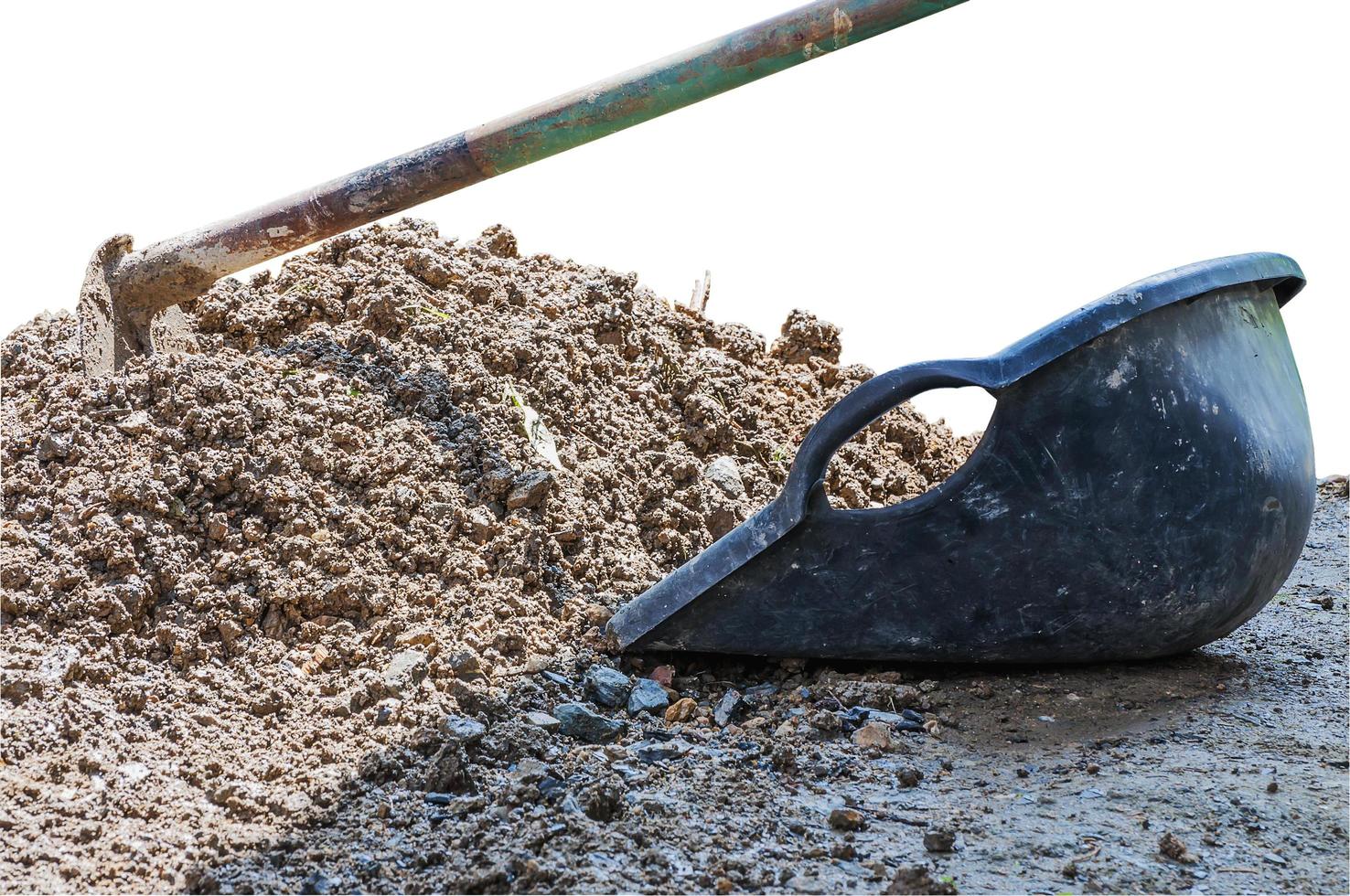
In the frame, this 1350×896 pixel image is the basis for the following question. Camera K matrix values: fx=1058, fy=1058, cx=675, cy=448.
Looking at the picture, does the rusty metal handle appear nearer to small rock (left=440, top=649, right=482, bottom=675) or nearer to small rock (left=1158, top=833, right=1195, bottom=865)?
small rock (left=440, top=649, right=482, bottom=675)

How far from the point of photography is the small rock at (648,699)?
2.54m

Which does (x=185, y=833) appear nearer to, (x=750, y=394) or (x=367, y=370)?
(x=367, y=370)

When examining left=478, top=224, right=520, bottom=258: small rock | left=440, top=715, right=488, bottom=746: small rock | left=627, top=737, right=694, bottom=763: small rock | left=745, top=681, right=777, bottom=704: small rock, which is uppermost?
left=478, top=224, right=520, bottom=258: small rock

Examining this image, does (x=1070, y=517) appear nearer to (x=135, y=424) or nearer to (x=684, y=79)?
(x=684, y=79)

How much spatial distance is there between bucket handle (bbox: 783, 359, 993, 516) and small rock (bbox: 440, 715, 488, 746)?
0.92 m

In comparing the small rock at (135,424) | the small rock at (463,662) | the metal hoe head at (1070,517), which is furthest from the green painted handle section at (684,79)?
the small rock at (463,662)

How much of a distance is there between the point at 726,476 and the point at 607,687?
1065 mm

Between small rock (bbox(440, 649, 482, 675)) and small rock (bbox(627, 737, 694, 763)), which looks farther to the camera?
small rock (bbox(440, 649, 482, 675))

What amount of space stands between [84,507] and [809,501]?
1.89 m

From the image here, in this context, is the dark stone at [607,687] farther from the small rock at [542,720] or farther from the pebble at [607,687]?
the small rock at [542,720]

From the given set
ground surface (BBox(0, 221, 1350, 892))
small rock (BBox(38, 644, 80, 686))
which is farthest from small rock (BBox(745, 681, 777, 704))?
small rock (BBox(38, 644, 80, 686))

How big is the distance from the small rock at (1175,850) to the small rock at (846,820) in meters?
0.51

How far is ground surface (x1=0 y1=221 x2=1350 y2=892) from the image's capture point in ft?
6.24

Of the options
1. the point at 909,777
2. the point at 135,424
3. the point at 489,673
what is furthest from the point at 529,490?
the point at 909,777
